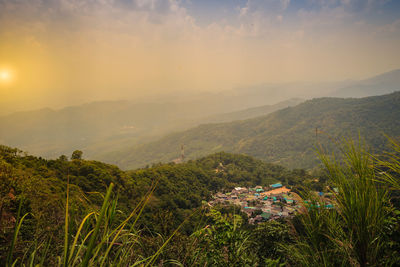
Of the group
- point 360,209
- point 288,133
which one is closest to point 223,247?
point 360,209

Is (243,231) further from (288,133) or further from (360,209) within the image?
(288,133)

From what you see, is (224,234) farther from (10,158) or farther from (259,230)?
(10,158)

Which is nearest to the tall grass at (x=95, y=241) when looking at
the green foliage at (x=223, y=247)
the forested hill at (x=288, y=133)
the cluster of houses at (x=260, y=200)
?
the green foliage at (x=223, y=247)

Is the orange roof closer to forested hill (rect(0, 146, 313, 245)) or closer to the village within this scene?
the village

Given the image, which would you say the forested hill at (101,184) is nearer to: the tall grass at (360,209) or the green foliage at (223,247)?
the green foliage at (223,247)

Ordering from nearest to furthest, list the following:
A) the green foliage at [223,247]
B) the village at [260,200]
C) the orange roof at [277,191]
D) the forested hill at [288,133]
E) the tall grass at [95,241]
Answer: the tall grass at [95,241], the green foliage at [223,247], the village at [260,200], the orange roof at [277,191], the forested hill at [288,133]
